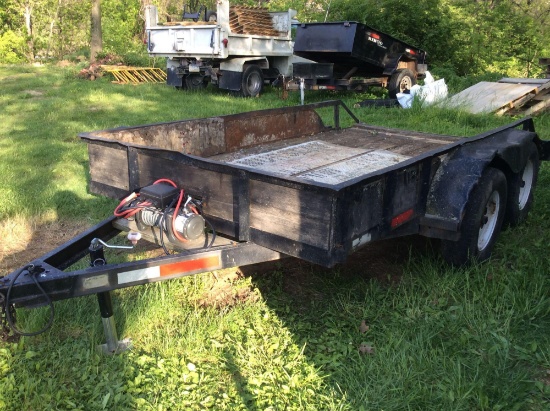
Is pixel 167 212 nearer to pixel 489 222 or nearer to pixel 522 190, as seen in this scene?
pixel 489 222

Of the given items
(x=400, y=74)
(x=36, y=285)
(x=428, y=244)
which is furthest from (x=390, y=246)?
(x=400, y=74)

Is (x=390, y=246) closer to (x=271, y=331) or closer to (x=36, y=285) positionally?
(x=271, y=331)

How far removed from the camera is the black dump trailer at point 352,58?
37.9 ft

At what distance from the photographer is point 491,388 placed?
9.57 ft

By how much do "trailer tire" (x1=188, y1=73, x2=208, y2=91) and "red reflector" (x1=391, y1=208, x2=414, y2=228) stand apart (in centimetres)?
1153

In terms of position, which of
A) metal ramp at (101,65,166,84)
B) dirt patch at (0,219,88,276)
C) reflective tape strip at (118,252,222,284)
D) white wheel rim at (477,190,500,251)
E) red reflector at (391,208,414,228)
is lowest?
dirt patch at (0,219,88,276)

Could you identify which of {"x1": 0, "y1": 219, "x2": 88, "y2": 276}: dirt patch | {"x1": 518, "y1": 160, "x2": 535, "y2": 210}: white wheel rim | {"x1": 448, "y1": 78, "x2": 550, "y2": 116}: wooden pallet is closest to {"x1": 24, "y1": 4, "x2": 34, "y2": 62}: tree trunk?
{"x1": 448, "y1": 78, "x2": 550, "y2": 116}: wooden pallet

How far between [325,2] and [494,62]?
5972mm

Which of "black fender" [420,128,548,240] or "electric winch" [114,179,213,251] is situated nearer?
"electric winch" [114,179,213,251]

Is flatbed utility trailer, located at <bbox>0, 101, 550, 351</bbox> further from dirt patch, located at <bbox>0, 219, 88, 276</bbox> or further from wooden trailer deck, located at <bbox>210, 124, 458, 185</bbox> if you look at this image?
dirt patch, located at <bbox>0, 219, 88, 276</bbox>

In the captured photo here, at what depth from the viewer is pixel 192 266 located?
293cm

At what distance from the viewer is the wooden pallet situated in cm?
965

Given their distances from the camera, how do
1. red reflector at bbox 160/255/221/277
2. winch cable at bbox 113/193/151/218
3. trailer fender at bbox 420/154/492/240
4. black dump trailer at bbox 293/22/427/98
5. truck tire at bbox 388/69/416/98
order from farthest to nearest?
1. truck tire at bbox 388/69/416/98
2. black dump trailer at bbox 293/22/427/98
3. trailer fender at bbox 420/154/492/240
4. winch cable at bbox 113/193/151/218
5. red reflector at bbox 160/255/221/277

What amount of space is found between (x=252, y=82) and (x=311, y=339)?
37.2 ft
